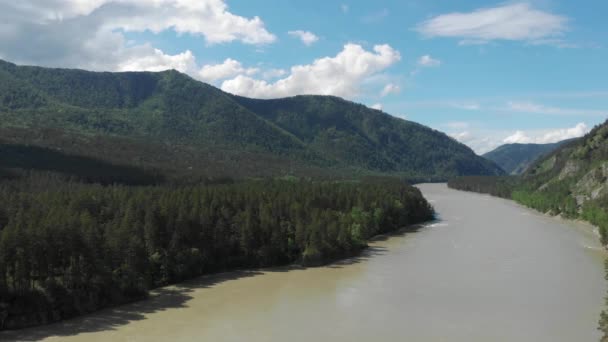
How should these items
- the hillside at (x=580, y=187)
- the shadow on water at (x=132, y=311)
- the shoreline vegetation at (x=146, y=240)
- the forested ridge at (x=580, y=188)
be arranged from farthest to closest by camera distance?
the hillside at (x=580, y=187) < the forested ridge at (x=580, y=188) < the shoreline vegetation at (x=146, y=240) < the shadow on water at (x=132, y=311)

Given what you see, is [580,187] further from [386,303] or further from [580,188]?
[386,303]

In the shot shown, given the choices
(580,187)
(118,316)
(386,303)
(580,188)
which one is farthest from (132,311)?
(580,187)

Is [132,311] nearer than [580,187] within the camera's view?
Yes

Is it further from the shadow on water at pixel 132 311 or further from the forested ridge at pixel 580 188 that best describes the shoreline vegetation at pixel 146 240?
the forested ridge at pixel 580 188

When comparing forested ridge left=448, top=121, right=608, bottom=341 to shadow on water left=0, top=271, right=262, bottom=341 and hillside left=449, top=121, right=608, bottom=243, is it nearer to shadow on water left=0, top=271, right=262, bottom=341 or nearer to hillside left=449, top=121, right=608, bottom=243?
hillside left=449, top=121, right=608, bottom=243

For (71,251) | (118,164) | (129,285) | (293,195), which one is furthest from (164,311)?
(118,164)

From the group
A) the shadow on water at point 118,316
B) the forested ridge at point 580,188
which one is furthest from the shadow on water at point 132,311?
the forested ridge at point 580,188

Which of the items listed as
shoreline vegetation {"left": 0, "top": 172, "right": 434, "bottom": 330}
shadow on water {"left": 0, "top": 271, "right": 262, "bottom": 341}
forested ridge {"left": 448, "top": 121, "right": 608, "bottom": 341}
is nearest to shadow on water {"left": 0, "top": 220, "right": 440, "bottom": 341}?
shadow on water {"left": 0, "top": 271, "right": 262, "bottom": 341}
